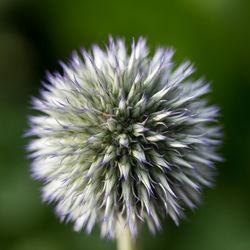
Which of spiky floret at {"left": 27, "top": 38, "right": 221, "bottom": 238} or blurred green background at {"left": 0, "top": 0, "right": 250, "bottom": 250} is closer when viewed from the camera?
spiky floret at {"left": 27, "top": 38, "right": 221, "bottom": 238}

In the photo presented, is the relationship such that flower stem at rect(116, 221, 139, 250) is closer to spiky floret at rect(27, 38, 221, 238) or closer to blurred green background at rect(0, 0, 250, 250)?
spiky floret at rect(27, 38, 221, 238)

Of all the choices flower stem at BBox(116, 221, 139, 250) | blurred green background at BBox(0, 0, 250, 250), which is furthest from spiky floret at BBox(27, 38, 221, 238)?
blurred green background at BBox(0, 0, 250, 250)

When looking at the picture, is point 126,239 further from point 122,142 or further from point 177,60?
point 177,60

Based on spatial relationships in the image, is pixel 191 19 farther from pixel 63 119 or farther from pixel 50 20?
pixel 63 119

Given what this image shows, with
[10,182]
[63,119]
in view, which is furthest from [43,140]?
[10,182]

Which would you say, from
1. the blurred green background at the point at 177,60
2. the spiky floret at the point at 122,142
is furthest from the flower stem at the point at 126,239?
the blurred green background at the point at 177,60

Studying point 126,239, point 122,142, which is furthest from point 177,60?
point 126,239
